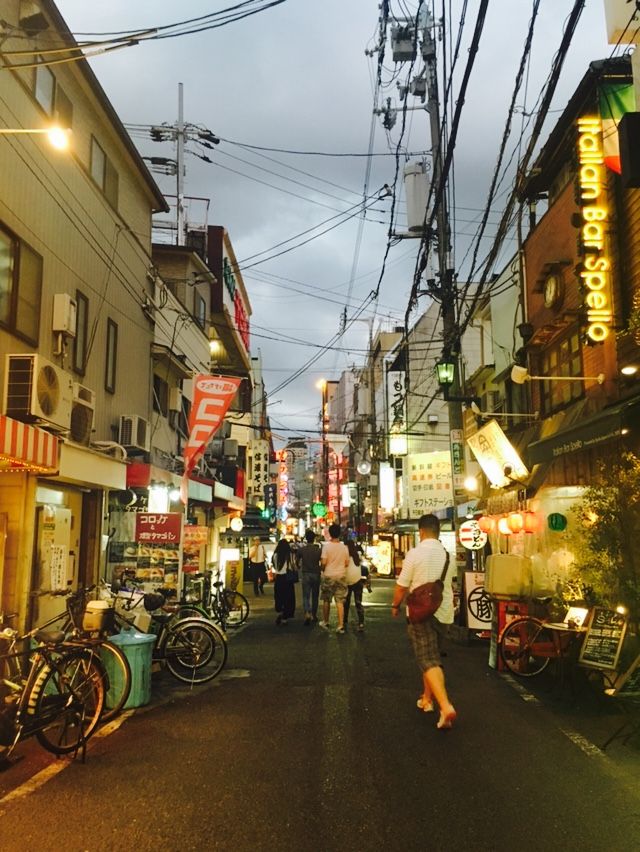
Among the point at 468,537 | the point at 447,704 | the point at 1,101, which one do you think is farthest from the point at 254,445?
the point at 447,704

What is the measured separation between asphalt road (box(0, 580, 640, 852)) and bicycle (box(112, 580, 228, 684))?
1.25 ft

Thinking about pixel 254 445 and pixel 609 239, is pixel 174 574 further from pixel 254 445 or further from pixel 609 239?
pixel 254 445

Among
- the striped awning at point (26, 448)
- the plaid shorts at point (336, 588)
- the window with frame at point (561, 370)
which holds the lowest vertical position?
the plaid shorts at point (336, 588)

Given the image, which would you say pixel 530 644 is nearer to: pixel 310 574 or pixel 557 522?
pixel 557 522

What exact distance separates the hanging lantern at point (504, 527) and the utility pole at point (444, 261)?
2.42 meters

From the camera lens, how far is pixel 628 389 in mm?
10781

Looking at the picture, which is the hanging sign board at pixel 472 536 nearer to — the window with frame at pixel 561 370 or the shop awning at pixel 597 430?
the window with frame at pixel 561 370

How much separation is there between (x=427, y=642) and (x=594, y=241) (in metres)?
7.18

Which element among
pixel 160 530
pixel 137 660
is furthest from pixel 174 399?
pixel 137 660

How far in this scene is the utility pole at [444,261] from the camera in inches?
616

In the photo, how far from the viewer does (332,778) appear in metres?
5.18

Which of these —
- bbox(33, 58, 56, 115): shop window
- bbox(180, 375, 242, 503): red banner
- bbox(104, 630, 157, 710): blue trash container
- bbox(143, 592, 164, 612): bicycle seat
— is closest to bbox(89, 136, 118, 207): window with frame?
bbox(33, 58, 56, 115): shop window

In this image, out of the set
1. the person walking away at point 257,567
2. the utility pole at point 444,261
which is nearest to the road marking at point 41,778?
the utility pole at point 444,261

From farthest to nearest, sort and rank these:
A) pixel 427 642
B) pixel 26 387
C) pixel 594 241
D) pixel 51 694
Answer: pixel 594 241 < pixel 26 387 < pixel 427 642 < pixel 51 694
